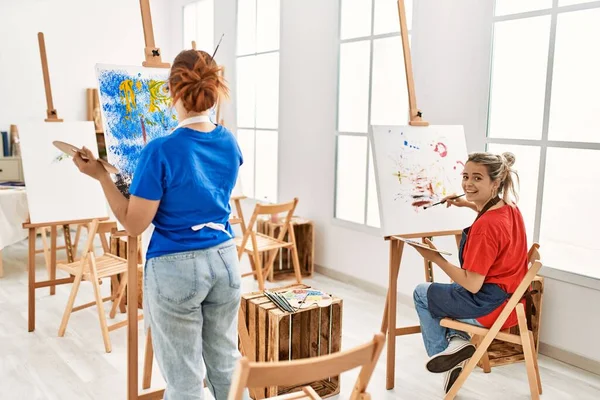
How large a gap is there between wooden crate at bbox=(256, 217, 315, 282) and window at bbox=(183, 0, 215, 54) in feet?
8.61

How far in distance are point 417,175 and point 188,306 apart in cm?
158

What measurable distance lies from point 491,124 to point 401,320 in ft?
4.54

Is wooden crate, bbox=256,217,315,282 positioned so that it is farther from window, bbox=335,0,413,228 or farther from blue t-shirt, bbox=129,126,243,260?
blue t-shirt, bbox=129,126,243,260

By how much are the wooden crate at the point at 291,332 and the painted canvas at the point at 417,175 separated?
0.54 m

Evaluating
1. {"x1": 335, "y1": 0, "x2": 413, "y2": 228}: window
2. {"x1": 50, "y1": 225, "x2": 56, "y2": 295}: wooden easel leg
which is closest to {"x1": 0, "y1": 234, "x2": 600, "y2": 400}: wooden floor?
{"x1": 50, "y1": 225, "x2": 56, "y2": 295}: wooden easel leg

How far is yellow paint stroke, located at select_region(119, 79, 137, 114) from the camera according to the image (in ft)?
8.60

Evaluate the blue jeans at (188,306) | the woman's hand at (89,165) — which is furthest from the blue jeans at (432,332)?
the woman's hand at (89,165)

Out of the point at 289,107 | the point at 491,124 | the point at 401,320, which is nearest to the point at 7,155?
the point at 289,107

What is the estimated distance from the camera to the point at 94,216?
360 centimetres

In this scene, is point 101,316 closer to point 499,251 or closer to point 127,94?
point 127,94

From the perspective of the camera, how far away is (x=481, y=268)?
2.48 metres

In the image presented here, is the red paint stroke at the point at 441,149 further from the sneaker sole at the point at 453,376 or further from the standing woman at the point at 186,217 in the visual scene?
the standing woman at the point at 186,217

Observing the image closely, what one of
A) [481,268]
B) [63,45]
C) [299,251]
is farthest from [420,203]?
[63,45]

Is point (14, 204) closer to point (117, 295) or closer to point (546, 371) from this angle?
point (117, 295)
